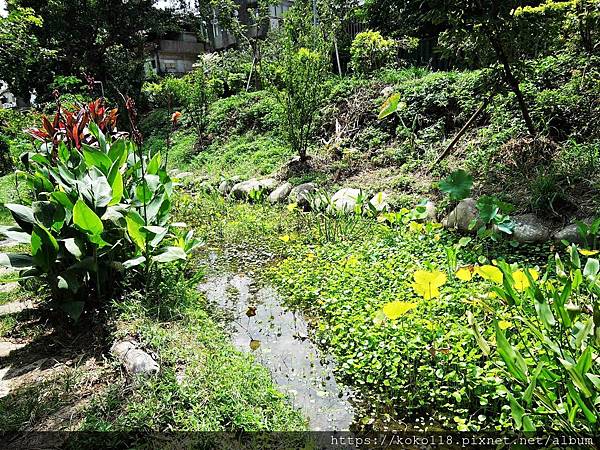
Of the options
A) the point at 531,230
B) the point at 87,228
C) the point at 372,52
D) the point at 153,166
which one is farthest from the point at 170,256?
the point at 372,52

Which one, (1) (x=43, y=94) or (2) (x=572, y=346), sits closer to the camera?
(2) (x=572, y=346)

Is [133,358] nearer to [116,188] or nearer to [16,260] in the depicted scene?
[16,260]

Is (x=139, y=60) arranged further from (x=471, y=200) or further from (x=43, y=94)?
(x=471, y=200)

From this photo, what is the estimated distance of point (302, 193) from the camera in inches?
209

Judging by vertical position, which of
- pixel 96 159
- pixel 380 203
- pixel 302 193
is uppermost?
pixel 96 159

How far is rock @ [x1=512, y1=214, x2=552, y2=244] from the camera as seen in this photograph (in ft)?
10.6

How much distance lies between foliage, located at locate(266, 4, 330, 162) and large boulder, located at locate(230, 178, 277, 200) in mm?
703

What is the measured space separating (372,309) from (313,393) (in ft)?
2.11

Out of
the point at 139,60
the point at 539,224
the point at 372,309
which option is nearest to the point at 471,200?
the point at 539,224

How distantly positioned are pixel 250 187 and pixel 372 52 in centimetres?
407

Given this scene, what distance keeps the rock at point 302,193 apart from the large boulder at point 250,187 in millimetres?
605

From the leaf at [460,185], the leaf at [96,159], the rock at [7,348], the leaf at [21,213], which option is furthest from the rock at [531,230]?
the rock at [7,348]

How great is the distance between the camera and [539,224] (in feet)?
10.8

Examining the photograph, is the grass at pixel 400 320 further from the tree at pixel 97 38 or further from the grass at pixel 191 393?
the tree at pixel 97 38
